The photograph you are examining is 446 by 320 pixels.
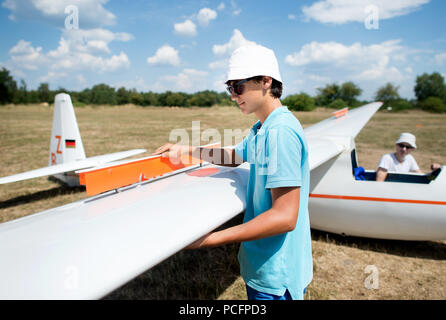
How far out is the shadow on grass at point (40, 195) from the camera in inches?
259

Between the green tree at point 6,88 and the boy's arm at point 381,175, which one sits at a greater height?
the green tree at point 6,88

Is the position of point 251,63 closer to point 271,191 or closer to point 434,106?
point 271,191

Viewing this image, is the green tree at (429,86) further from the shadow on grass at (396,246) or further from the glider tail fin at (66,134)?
the glider tail fin at (66,134)

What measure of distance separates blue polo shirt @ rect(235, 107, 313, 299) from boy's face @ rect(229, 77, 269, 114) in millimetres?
81

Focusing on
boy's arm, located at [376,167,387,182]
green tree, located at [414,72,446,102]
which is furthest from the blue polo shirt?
green tree, located at [414,72,446,102]

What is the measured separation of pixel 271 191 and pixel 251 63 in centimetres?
Answer: 54

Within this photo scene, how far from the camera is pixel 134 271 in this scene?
0.94 metres

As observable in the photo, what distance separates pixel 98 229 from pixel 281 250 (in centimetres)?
82

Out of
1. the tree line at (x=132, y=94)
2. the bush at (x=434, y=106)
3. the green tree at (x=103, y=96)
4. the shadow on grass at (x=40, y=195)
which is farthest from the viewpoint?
the green tree at (x=103, y=96)

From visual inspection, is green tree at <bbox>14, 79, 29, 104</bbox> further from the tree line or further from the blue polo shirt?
the blue polo shirt

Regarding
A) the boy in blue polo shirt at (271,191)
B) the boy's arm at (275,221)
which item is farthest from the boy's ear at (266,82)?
the boy's arm at (275,221)

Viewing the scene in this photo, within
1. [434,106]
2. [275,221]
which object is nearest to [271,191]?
[275,221]

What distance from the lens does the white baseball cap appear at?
3.66ft
